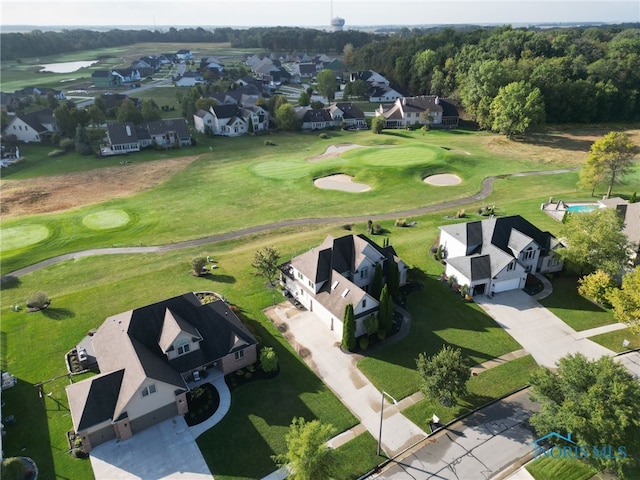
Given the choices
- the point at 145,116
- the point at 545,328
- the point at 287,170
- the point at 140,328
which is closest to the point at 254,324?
the point at 140,328

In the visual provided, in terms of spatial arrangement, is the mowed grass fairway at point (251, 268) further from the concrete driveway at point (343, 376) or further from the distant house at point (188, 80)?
the distant house at point (188, 80)

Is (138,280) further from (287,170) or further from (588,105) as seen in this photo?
(588,105)

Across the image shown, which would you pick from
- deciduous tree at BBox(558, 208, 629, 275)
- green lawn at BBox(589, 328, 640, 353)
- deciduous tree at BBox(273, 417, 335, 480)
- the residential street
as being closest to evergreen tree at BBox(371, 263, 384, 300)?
the residential street

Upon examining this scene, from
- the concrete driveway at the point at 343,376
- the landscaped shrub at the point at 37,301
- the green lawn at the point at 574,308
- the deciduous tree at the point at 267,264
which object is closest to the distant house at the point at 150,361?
the concrete driveway at the point at 343,376

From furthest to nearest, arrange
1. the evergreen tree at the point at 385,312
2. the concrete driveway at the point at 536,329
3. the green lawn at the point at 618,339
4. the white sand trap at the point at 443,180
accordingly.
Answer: the white sand trap at the point at 443,180, the evergreen tree at the point at 385,312, the green lawn at the point at 618,339, the concrete driveway at the point at 536,329

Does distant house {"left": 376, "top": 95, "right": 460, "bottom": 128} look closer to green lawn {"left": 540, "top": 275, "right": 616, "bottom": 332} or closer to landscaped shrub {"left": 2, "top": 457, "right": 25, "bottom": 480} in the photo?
green lawn {"left": 540, "top": 275, "right": 616, "bottom": 332}
